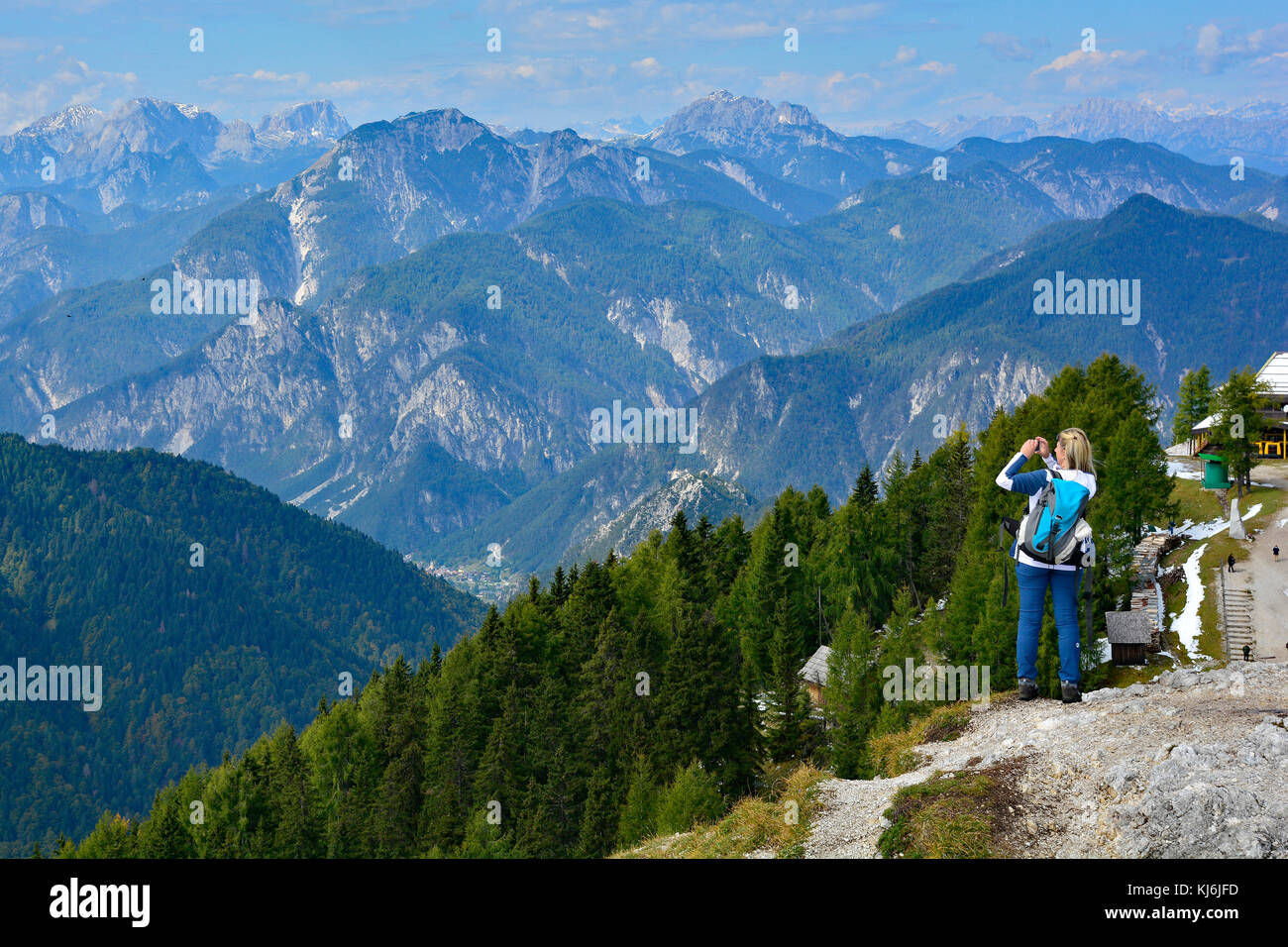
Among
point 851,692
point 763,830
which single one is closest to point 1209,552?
point 851,692

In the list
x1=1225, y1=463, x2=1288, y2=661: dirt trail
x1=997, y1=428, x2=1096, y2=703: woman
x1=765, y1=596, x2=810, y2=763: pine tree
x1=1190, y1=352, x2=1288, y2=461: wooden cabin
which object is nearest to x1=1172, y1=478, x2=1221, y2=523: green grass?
x1=1190, y1=352, x2=1288, y2=461: wooden cabin

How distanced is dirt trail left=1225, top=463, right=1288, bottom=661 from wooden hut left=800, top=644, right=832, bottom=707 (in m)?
26.6

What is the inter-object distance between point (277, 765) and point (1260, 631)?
7941 centimetres

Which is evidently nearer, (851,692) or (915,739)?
(915,739)

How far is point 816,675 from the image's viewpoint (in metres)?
77.2

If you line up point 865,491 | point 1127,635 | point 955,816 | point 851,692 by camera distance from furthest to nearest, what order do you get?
1. point 865,491
2. point 851,692
3. point 1127,635
4. point 955,816

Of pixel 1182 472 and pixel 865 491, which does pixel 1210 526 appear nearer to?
pixel 1182 472

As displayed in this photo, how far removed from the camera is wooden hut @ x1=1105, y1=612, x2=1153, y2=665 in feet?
177

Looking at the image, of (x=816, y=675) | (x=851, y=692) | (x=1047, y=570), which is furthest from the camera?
(x=816, y=675)

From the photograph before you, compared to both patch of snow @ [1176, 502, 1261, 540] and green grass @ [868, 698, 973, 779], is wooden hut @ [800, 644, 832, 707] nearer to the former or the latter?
patch of snow @ [1176, 502, 1261, 540]

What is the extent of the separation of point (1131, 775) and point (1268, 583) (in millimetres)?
50181

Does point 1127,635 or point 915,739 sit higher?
point 1127,635
